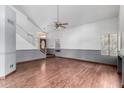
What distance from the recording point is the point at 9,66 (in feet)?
13.4

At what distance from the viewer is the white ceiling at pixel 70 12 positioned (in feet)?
18.4

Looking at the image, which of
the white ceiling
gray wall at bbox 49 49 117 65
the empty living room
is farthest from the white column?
gray wall at bbox 49 49 117 65

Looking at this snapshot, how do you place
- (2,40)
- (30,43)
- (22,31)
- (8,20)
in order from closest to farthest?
1. (2,40)
2. (8,20)
3. (22,31)
4. (30,43)

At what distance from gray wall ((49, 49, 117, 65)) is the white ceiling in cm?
Answer: 231

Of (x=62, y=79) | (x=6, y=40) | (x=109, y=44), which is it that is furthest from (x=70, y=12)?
(x=62, y=79)

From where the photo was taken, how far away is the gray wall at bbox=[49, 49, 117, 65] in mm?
6406

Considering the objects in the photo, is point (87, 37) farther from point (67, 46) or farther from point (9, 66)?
point (9, 66)

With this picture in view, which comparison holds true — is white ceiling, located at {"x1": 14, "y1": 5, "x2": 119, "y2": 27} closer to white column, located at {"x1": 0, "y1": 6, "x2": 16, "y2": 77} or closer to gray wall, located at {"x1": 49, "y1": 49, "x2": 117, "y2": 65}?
gray wall, located at {"x1": 49, "y1": 49, "x2": 117, "y2": 65}

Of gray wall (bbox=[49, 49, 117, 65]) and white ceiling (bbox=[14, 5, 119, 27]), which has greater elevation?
white ceiling (bbox=[14, 5, 119, 27])

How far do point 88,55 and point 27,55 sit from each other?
4.46 metres

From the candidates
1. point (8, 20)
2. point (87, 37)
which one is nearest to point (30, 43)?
point (8, 20)

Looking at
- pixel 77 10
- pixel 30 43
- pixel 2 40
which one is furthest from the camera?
pixel 30 43

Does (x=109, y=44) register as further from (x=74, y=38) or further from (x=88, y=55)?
(x=74, y=38)

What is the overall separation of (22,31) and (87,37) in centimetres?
471
